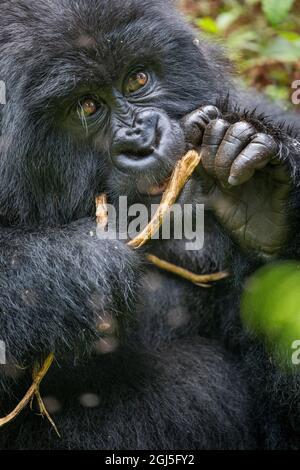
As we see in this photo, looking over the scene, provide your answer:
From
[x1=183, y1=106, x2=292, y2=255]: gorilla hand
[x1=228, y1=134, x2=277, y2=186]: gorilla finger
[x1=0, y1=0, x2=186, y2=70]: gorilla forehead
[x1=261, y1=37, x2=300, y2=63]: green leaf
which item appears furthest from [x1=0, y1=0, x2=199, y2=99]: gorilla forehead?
[x1=261, y1=37, x2=300, y2=63]: green leaf

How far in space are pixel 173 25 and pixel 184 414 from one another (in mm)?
1587

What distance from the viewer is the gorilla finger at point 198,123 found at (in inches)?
114

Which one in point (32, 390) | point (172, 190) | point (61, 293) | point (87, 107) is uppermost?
point (87, 107)

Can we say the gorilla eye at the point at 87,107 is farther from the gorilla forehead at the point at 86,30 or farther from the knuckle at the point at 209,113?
the knuckle at the point at 209,113

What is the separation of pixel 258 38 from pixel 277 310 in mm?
3616

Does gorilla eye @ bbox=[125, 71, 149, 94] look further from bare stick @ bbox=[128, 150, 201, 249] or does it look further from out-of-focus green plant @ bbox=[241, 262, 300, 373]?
out-of-focus green plant @ bbox=[241, 262, 300, 373]

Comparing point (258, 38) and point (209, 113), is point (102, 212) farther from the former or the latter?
point (258, 38)

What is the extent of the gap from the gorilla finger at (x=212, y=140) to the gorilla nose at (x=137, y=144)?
192 mm

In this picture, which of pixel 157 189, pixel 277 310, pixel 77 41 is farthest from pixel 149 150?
pixel 277 310

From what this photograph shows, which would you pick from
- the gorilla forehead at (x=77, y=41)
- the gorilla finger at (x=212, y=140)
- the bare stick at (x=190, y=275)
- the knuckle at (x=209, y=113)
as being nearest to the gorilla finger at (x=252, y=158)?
the gorilla finger at (x=212, y=140)

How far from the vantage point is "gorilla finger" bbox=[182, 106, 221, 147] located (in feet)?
9.47

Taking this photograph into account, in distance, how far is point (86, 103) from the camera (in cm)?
296

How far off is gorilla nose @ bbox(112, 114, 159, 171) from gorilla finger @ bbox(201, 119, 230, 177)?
0.19 metres
